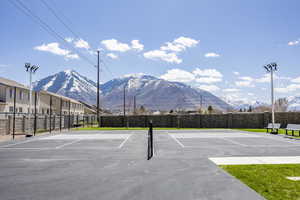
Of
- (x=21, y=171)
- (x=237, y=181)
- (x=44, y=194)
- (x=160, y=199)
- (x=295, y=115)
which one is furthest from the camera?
(x=295, y=115)

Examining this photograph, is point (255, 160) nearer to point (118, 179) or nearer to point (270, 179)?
point (270, 179)

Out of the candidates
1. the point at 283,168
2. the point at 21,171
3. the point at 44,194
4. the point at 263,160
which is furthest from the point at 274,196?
the point at 21,171

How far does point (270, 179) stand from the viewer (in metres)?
6.48

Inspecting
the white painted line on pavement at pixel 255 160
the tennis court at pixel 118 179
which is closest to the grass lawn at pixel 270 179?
the tennis court at pixel 118 179

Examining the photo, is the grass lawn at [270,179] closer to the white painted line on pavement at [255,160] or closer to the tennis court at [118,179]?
the tennis court at [118,179]

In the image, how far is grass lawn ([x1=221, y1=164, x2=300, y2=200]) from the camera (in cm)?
540

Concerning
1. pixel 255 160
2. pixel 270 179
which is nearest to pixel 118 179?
pixel 270 179

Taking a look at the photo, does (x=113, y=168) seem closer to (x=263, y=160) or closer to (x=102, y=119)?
(x=263, y=160)

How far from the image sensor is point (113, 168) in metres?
8.02

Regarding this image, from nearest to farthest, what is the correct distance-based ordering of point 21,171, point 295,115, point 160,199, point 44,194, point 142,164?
1. point 160,199
2. point 44,194
3. point 21,171
4. point 142,164
5. point 295,115

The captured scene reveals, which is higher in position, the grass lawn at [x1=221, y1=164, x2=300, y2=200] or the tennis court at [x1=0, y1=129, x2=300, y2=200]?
the grass lawn at [x1=221, y1=164, x2=300, y2=200]

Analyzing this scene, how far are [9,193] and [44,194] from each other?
877mm

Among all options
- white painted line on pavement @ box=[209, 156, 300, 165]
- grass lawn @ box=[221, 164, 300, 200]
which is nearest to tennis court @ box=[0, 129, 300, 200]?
grass lawn @ box=[221, 164, 300, 200]

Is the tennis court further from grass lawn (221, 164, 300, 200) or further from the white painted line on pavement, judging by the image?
the white painted line on pavement
